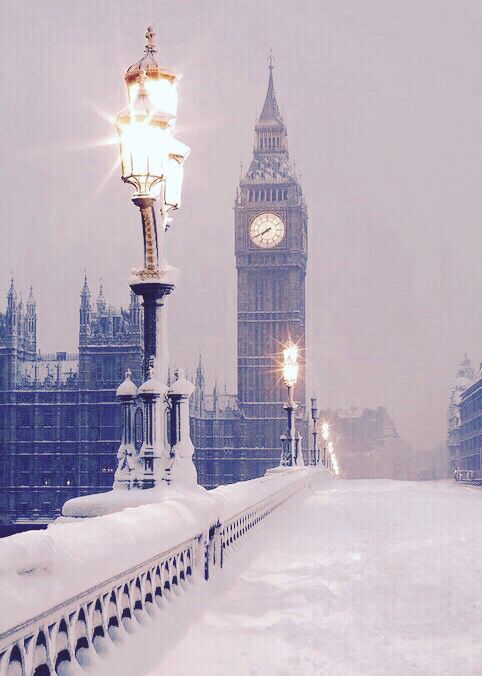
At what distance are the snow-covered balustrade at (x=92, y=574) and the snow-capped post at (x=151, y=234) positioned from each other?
0.71 meters

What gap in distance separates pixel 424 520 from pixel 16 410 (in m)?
73.3

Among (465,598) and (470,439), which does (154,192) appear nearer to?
(465,598)

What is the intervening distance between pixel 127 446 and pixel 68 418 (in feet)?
266

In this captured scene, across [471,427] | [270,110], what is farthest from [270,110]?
[471,427]

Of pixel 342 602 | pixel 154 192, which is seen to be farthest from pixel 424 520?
pixel 154 192

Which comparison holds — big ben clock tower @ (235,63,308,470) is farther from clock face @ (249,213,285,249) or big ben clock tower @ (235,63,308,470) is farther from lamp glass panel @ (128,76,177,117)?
lamp glass panel @ (128,76,177,117)

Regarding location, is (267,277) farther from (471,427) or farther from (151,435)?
(151,435)

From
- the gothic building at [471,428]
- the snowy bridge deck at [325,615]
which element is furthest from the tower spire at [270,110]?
the snowy bridge deck at [325,615]

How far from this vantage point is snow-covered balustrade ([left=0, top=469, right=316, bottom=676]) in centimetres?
382

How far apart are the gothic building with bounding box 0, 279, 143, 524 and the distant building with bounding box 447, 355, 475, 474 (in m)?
74.3

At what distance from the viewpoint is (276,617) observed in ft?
26.7

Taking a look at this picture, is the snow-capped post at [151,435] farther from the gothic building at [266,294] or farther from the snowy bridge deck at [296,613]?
the gothic building at [266,294]

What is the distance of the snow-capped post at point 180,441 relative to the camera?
899 cm

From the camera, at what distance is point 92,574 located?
4.72 metres
